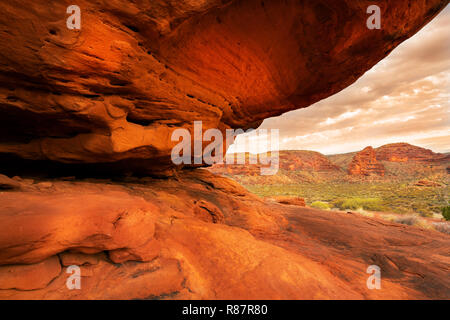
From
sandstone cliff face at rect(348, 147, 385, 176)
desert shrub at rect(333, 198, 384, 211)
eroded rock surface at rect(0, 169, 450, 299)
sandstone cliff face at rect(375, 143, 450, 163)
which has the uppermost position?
sandstone cliff face at rect(375, 143, 450, 163)

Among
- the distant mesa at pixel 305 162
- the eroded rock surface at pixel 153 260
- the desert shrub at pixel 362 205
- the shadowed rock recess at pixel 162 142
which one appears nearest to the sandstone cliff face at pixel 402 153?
the distant mesa at pixel 305 162

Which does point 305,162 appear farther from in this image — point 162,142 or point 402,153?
point 162,142

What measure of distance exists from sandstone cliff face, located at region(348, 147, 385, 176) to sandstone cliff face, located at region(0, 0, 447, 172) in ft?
218

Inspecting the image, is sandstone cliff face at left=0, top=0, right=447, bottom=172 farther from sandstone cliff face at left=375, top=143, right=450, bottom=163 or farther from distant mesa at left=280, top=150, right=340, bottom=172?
sandstone cliff face at left=375, top=143, right=450, bottom=163

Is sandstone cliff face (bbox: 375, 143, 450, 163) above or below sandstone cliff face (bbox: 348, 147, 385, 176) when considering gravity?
above

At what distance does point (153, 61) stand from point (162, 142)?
205cm

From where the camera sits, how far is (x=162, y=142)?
5449 mm

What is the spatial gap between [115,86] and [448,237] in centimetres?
1217

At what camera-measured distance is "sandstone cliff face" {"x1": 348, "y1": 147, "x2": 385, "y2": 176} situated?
58656mm

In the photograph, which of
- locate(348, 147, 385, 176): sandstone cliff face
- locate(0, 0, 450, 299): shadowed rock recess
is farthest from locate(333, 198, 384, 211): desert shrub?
locate(348, 147, 385, 176): sandstone cliff face

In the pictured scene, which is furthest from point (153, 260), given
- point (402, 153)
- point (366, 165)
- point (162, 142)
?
point (402, 153)

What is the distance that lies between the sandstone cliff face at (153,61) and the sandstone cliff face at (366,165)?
218 ft
